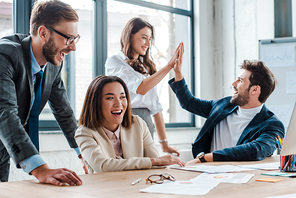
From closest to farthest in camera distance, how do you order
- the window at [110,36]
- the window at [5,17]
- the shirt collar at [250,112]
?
the shirt collar at [250,112] < the window at [5,17] < the window at [110,36]

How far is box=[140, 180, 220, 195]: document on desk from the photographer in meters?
0.93

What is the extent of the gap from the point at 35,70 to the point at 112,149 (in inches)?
21.6

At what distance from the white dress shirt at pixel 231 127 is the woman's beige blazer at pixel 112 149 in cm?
66

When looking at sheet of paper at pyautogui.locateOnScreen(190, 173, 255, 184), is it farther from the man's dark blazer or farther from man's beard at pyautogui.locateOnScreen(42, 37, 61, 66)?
man's beard at pyautogui.locateOnScreen(42, 37, 61, 66)

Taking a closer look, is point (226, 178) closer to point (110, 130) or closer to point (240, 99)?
point (110, 130)

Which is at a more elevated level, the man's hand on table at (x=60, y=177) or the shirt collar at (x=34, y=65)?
the shirt collar at (x=34, y=65)

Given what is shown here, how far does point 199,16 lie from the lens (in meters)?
4.28

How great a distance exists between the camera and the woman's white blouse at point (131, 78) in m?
2.21

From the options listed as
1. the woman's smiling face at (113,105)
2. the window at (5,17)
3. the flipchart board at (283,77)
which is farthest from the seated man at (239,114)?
the window at (5,17)

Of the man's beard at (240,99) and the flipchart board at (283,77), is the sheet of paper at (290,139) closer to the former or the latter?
the man's beard at (240,99)

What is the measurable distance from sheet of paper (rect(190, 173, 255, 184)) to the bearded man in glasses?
69 cm

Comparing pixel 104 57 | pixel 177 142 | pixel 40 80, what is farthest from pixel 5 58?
pixel 177 142

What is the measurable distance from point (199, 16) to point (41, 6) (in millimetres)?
2972

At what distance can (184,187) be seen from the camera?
1.01 m
